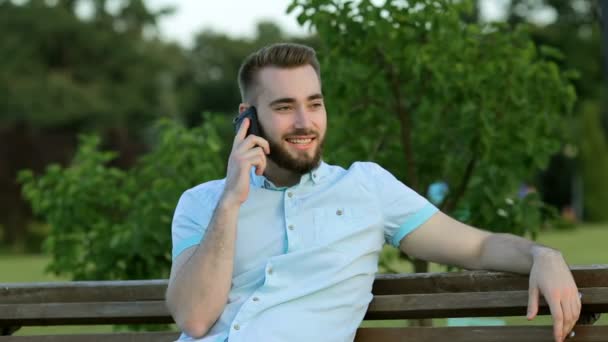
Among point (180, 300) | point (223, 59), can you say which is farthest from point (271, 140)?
point (223, 59)

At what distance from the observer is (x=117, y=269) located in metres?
6.67

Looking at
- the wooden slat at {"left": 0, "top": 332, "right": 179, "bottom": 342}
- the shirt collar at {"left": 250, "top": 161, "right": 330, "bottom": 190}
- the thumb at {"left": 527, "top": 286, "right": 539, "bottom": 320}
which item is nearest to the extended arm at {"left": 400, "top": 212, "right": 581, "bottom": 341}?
the thumb at {"left": 527, "top": 286, "right": 539, "bottom": 320}

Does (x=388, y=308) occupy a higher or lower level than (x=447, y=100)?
lower

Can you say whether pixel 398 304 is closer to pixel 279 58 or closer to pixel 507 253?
pixel 507 253

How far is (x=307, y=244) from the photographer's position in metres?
3.42

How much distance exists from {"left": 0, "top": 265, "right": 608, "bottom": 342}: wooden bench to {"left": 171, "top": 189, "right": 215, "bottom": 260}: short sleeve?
1.01 ft

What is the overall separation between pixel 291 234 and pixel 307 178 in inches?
8.7

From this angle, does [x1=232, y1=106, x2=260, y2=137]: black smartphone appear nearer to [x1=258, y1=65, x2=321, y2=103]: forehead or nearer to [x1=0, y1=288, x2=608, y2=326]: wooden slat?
[x1=258, y1=65, x2=321, y2=103]: forehead

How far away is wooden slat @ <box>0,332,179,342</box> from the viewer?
366cm

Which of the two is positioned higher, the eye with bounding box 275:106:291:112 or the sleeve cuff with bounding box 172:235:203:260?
the eye with bounding box 275:106:291:112

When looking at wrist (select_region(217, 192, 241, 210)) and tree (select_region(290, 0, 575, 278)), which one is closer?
wrist (select_region(217, 192, 241, 210))

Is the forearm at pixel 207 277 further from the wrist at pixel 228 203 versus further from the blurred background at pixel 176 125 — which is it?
the blurred background at pixel 176 125

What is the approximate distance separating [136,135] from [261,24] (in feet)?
68.6

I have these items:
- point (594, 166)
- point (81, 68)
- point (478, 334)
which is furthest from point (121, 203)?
point (81, 68)
